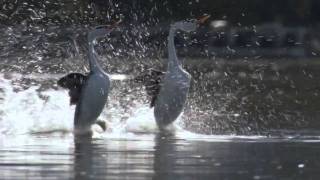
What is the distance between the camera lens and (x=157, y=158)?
9.59m

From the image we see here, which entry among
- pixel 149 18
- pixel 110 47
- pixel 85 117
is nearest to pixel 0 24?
pixel 110 47

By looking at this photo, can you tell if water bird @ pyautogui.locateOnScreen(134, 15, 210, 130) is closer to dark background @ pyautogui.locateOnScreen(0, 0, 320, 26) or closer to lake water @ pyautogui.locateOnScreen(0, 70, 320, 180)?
lake water @ pyautogui.locateOnScreen(0, 70, 320, 180)

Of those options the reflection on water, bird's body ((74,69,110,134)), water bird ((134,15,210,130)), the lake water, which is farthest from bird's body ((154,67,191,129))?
the reflection on water

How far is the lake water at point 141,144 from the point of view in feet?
28.1

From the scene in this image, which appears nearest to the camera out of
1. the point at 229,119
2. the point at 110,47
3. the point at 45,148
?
the point at 45,148

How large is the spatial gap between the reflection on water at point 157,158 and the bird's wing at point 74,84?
5.99 feet

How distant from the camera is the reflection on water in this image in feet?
27.5

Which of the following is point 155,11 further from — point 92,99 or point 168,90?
point 92,99

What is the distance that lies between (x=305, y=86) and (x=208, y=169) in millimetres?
18314

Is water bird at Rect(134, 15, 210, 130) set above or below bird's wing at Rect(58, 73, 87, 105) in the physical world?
below

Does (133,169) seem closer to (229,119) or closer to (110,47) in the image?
(229,119)

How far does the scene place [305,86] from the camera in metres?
26.9

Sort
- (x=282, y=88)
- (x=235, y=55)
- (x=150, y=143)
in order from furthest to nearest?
(x=235, y=55), (x=282, y=88), (x=150, y=143)

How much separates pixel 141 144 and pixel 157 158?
1.60m
